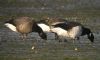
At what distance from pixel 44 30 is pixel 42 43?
836 millimetres

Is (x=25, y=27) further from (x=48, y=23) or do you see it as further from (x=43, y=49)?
(x=43, y=49)

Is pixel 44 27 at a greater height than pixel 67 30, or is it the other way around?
pixel 44 27

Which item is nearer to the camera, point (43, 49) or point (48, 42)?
point (43, 49)

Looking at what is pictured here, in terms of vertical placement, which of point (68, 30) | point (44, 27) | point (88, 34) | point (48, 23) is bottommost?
point (88, 34)

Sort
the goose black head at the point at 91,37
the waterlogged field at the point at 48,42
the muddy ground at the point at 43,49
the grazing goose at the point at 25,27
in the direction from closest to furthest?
the muddy ground at the point at 43,49
the waterlogged field at the point at 48,42
the goose black head at the point at 91,37
the grazing goose at the point at 25,27

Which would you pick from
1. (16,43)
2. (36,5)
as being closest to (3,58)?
(16,43)

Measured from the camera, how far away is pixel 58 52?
14.8 meters

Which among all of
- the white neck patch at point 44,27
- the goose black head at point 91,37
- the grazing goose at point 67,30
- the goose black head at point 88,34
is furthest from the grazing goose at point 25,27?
the goose black head at point 91,37

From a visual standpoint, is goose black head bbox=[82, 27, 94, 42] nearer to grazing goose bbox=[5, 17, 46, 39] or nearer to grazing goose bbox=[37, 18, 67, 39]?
grazing goose bbox=[37, 18, 67, 39]

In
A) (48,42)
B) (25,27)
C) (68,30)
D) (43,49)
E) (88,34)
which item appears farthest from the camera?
(88,34)

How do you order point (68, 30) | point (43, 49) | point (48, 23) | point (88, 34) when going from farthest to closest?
1. point (88, 34)
2. point (48, 23)
3. point (68, 30)
4. point (43, 49)

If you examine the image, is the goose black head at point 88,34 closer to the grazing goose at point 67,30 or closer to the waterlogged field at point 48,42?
the waterlogged field at point 48,42

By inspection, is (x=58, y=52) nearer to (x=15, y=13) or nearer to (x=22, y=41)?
(x=22, y=41)

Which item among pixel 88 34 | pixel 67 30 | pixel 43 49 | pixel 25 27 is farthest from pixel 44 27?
pixel 43 49
